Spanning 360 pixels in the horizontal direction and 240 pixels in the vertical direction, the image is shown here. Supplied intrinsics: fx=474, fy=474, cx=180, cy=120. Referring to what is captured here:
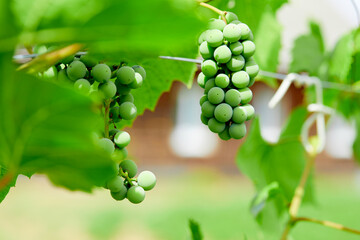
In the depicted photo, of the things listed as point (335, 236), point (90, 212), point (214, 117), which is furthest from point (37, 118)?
point (90, 212)

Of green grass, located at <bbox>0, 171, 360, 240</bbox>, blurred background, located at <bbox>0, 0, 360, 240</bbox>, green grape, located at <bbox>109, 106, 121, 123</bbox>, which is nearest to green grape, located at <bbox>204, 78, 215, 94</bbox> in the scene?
green grape, located at <bbox>109, 106, 121, 123</bbox>

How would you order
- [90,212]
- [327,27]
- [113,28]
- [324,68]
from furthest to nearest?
[327,27] < [90,212] < [324,68] < [113,28]

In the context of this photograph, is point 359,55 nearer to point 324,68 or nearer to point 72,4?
point 324,68

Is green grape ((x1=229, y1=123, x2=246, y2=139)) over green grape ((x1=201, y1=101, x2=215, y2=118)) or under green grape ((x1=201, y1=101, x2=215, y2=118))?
under

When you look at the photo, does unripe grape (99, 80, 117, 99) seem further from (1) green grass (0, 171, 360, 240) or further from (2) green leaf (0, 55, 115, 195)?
(1) green grass (0, 171, 360, 240)

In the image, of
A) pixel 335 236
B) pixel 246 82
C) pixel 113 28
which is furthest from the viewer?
pixel 335 236
